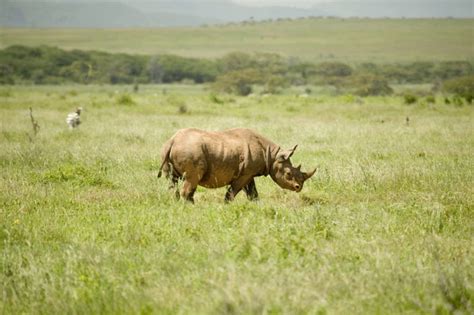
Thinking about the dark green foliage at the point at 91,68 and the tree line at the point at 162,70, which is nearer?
the tree line at the point at 162,70

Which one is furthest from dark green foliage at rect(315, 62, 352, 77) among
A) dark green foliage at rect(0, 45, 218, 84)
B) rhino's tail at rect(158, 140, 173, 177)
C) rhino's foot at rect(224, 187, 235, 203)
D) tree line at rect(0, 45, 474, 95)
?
rhino's tail at rect(158, 140, 173, 177)

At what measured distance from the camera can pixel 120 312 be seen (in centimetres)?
572

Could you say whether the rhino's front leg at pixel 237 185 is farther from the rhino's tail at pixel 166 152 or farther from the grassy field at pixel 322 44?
the grassy field at pixel 322 44

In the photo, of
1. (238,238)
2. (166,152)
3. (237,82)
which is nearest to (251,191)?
(166,152)

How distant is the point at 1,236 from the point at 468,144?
14.3 metres

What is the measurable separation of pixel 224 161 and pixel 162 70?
9785 cm

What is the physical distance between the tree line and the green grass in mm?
62889

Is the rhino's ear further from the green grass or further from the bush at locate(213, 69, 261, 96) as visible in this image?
the bush at locate(213, 69, 261, 96)

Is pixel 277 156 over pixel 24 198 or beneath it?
over

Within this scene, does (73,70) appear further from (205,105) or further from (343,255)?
(343,255)

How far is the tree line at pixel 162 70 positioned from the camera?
91.9 meters

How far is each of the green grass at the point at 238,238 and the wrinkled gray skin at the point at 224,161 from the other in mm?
433

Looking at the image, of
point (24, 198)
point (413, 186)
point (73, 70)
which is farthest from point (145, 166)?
point (73, 70)

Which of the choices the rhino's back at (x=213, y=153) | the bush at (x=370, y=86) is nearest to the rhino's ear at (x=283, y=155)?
the rhino's back at (x=213, y=153)
